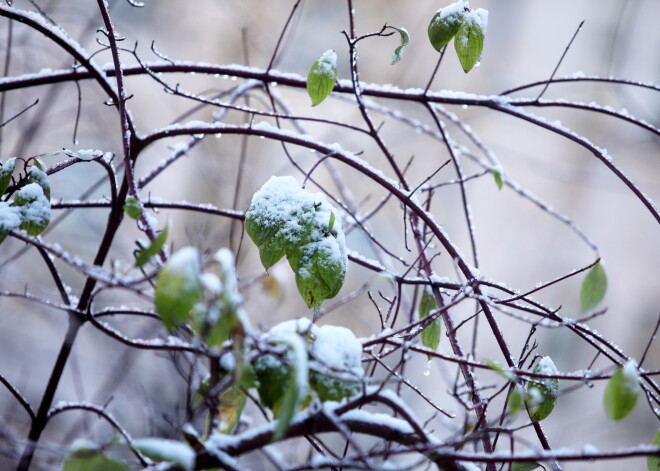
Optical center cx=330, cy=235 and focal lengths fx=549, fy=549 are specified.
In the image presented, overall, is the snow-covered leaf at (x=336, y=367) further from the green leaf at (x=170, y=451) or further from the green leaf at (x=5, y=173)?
the green leaf at (x=5, y=173)

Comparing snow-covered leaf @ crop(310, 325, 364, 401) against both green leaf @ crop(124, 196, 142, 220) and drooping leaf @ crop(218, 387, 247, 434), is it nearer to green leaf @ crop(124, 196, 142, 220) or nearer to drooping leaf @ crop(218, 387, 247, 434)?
drooping leaf @ crop(218, 387, 247, 434)

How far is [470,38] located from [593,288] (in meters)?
0.32

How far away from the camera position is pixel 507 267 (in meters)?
3.31

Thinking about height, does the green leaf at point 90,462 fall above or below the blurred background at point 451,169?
below

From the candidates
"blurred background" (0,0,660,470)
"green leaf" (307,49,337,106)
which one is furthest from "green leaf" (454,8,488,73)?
"blurred background" (0,0,660,470)

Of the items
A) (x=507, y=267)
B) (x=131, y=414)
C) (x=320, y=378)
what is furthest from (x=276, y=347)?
(x=507, y=267)

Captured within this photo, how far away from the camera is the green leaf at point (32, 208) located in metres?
0.47

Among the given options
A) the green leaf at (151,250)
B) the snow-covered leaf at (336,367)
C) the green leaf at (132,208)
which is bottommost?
the snow-covered leaf at (336,367)

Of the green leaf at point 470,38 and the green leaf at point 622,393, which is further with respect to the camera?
the green leaf at point 470,38

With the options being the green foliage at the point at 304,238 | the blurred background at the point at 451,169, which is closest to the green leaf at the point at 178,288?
the green foliage at the point at 304,238

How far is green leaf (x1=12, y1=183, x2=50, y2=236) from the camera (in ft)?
1.53

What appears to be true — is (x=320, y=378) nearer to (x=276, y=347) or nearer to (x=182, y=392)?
(x=276, y=347)

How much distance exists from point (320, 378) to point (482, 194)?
123 inches

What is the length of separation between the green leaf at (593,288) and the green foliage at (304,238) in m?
0.32
